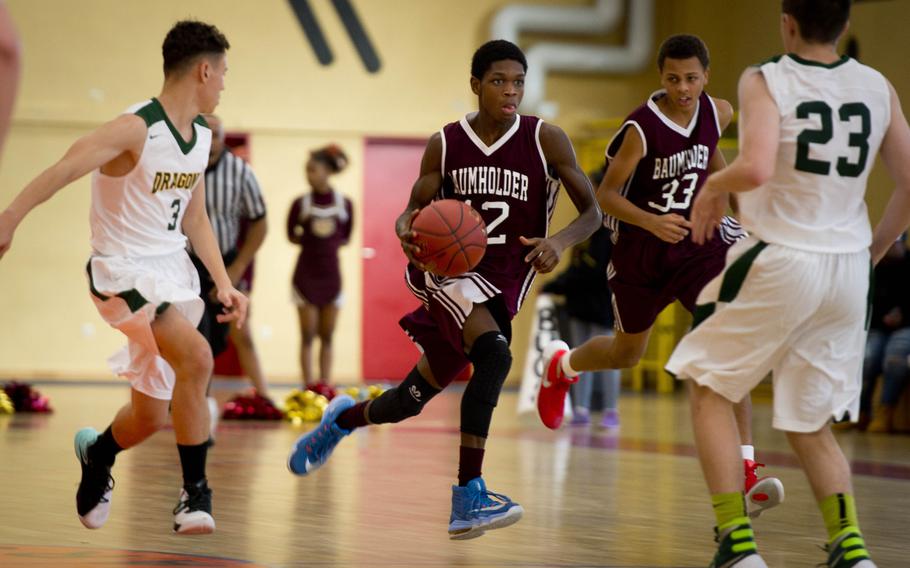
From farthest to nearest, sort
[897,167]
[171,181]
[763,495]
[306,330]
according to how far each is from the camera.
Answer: [306,330] → [763,495] → [171,181] → [897,167]

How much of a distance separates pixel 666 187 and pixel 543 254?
967mm

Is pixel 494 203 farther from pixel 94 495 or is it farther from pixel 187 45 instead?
pixel 94 495

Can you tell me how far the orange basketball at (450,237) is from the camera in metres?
4.86

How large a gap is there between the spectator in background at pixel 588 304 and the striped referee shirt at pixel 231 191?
9.98 ft

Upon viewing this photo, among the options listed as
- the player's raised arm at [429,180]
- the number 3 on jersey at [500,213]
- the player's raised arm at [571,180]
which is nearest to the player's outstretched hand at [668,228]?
the player's raised arm at [571,180]

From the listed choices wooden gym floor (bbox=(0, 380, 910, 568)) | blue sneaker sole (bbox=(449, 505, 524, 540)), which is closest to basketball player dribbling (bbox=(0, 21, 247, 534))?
wooden gym floor (bbox=(0, 380, 910, 568))

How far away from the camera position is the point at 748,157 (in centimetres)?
370

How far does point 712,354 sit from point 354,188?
11638mm

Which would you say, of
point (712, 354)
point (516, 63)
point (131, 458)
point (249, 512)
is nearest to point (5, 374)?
point (131, 458)

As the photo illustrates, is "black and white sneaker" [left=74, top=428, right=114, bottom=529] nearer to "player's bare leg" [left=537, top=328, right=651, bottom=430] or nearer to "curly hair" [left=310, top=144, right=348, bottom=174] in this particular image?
"player's bare leg" [left=537, top=328, right=651, bottom=430]

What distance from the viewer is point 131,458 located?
24.1 ft

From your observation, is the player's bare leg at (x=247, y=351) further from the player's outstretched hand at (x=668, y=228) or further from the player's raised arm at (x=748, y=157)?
the player's raised arm at (x=748, y=157)

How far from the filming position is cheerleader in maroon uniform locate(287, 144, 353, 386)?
11570 mm

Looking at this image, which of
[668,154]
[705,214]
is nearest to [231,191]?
[668,154]
